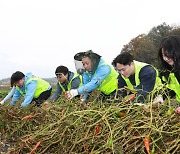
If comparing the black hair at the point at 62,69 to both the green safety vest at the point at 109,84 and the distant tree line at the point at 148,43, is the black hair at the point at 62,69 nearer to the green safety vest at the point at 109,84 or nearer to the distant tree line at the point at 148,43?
the green safety vest at the point at 109,84

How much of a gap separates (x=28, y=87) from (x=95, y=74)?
59.4 inches

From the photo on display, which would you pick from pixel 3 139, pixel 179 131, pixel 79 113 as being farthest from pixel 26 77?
pixel 179 131

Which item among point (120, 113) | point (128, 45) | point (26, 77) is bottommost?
point (128, 45)

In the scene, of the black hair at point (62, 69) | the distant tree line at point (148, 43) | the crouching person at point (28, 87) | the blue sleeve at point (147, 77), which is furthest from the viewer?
the distant tree line at point (148, 43)

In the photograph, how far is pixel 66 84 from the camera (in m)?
6.28

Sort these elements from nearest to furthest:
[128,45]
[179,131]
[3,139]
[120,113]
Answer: [179,131] → [120,113] → [3,139] → [128,45]

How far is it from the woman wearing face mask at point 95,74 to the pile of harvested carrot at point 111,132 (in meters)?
2.10

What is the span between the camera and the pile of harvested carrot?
7.20 ft

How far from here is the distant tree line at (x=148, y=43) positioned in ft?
134

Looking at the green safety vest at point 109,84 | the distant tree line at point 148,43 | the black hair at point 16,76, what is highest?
the black hair at point 16,76

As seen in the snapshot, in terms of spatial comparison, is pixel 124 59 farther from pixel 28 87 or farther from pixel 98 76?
pixel 28 87

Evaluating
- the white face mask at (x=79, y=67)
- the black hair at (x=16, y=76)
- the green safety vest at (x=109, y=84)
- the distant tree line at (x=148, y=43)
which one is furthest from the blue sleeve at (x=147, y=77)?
the distant tree line at (x=148, y=43)

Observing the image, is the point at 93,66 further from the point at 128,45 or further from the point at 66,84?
the point at 128,45

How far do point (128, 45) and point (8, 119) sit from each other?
41.7 m
